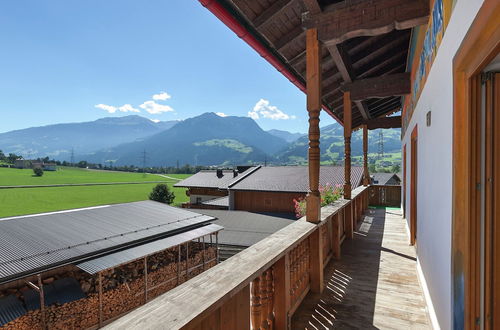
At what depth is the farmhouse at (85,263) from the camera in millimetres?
8875

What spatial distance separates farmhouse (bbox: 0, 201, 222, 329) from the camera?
29.1 feet

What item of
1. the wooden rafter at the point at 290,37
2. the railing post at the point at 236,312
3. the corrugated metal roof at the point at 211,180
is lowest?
the corrugated metal roof at the point at 211,180

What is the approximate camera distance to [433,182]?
7.98 ft

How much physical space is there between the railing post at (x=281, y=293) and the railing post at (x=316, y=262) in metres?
1.05

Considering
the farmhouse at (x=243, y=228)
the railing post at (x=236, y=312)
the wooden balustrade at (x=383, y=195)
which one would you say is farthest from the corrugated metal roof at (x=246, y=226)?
the railing post at (x=236, y=312)

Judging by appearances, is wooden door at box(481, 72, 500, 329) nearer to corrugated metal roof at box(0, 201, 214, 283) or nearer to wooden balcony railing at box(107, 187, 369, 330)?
wooden balcony railing at box(107, 187, 369, 330)

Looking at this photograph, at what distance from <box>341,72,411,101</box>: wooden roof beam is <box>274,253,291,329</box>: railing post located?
15.3 ft

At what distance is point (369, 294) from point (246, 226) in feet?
49.3

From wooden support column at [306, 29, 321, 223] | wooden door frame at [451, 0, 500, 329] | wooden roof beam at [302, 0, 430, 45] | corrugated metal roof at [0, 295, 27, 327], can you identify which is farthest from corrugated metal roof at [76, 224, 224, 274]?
wooden door frame at [451, 0, 500, 329]

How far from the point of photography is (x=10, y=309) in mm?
9094

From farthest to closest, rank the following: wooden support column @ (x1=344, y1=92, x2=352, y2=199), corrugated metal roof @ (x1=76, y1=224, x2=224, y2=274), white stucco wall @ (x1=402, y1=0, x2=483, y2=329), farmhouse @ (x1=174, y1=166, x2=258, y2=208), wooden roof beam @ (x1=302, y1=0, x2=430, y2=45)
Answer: farmhouse @ (x1=174, y1=166, x2=258, y2=208) < corrugated metal roof @ (x1=76, y1=224, x2=224, y2=274) < wooden support column @ (x1=344, y1=92, x2=352, y2=199) < wooden roof beam @ (x1=302, y1=0, x2=430, y2=45) < white stucco wall @ (x1=402, y1=0, x2=483, y2=329)

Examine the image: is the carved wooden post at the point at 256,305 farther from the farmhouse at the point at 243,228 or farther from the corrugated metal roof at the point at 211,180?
the corrugated metal roof at the point at 211,180

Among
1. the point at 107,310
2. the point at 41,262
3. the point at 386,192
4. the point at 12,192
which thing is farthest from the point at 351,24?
the point at 12,192

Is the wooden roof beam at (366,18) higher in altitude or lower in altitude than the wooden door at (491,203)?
higher
